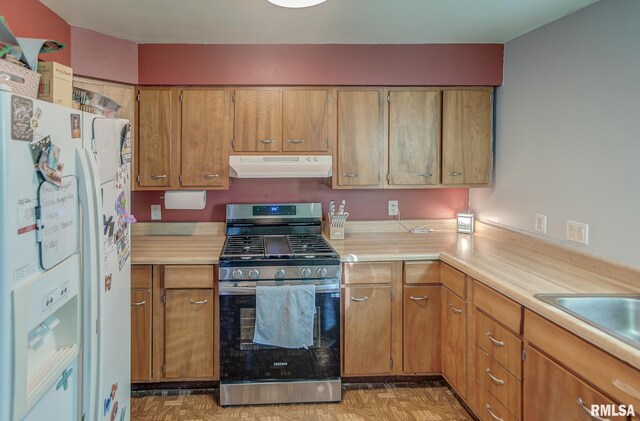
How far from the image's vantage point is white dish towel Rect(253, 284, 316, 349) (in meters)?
2.73

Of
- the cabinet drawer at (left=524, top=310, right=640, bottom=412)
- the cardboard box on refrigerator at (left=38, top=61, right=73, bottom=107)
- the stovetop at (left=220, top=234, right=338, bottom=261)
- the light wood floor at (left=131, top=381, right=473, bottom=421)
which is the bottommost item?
the light wood floor at (left=131, top=381, right=473, bottom=421)

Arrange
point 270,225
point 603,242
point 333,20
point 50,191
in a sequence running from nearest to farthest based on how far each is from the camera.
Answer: point 50,191 < point 603,242 < point 333,20 < point 270,225

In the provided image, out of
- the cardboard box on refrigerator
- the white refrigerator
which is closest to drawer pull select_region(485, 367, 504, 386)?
the white refrigerator

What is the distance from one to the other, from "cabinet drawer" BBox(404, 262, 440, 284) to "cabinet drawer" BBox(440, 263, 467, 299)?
0.04 meters

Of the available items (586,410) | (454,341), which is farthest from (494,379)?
(586,410)

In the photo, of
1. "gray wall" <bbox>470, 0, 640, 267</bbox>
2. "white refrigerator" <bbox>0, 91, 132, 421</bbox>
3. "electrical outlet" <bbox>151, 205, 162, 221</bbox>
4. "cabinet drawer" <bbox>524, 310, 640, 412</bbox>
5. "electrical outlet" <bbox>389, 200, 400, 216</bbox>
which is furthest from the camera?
"electrical outlet" <bbox>389, 200, 400, 216</bbox>

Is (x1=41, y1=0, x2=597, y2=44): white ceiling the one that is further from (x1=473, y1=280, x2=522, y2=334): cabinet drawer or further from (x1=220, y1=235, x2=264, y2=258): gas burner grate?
(x1=473, y1=280, x2=522, y2=334): cabinet drawer

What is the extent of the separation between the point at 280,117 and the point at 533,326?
6.73 ft

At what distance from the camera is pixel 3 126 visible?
102 cm

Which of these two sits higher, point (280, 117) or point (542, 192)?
point (280, 117)

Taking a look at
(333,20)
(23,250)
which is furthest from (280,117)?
(23,250)

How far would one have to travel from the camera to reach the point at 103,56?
2.97 meters

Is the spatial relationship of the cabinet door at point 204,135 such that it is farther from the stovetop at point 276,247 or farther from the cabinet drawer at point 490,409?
the cabinet drawer at point 490,409

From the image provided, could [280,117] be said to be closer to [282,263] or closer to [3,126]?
[282,263]
